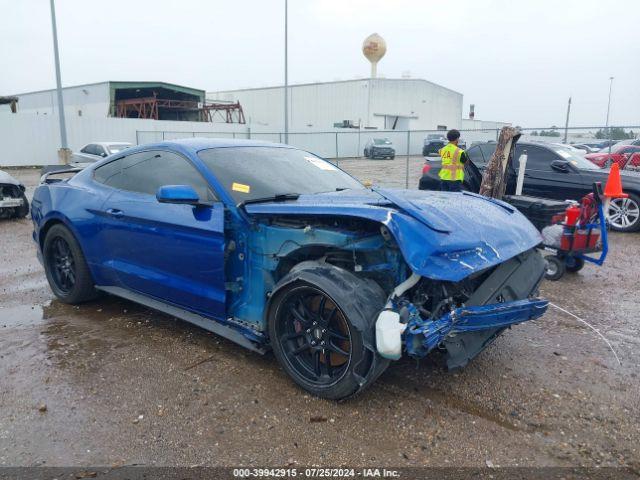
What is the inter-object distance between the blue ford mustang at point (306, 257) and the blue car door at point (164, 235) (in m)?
0.01

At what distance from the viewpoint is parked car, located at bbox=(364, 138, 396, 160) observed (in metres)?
31.0

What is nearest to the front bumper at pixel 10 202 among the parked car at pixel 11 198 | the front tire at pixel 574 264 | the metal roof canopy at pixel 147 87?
the parked car at pixel 11 198

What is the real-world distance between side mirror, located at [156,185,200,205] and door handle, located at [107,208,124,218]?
0.82 meters

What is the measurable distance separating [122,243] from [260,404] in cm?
193

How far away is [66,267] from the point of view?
4.82 metres

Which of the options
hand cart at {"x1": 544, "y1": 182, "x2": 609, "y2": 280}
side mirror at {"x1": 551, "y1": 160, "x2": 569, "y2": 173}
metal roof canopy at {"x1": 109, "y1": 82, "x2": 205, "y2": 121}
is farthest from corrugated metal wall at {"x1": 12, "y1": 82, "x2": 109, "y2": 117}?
hand cart at {"x1": 544, "y1": 182, "x2": 609, "y2": 280}

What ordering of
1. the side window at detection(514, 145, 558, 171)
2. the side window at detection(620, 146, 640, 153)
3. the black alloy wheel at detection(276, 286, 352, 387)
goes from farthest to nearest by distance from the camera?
1. the side window at detection(620, 146, 640, 153)
2. the side window at detection(514, 145, 558, 171)
3. the black alloy wheel at detection(276, 286, 352, 387)

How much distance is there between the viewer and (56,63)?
19.5 metres

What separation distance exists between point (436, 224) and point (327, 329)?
90cm

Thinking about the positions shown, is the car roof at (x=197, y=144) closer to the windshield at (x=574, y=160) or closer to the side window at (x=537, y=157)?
the side window at (x=537, y=157)

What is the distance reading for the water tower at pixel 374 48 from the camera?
52312mm

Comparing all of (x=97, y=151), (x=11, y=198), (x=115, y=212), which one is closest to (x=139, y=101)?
(x=97, y=151)

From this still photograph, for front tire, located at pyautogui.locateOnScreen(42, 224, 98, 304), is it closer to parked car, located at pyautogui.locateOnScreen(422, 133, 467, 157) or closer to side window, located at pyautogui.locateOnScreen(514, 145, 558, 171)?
side window, located at pyautogui.locateOnScreen(514, 145, 558, 171)

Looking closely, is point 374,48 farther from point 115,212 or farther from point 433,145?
point 115,212
